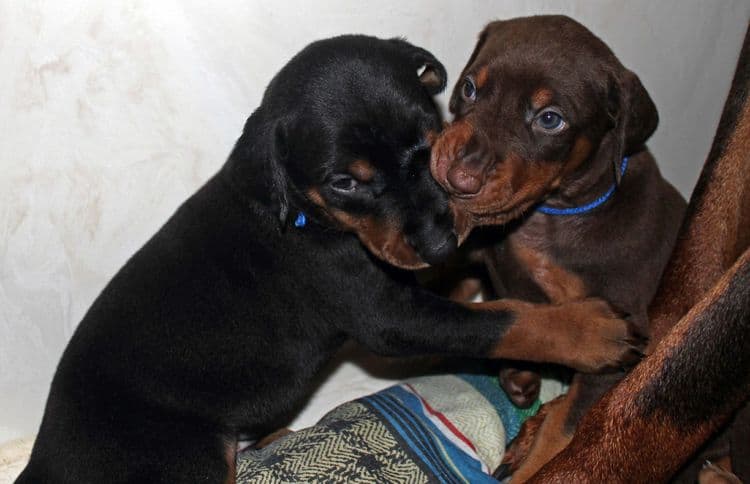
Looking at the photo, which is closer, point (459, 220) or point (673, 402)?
point (673, 402)

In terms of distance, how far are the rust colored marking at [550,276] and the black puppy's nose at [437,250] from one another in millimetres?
858

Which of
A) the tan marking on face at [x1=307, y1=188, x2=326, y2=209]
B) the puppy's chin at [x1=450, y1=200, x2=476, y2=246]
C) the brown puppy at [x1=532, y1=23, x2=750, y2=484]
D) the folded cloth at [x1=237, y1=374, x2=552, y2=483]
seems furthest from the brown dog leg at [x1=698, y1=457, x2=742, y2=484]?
the tan marking on face at [x1=307, y1=188, x2=326, y2=209]

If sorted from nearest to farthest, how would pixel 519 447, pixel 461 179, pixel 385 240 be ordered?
pixel 461 179 < pixel 385 240 < pixel 519 447

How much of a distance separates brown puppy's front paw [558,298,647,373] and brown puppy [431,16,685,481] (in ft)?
0.71

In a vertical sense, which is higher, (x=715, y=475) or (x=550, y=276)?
(x=550, y=276)

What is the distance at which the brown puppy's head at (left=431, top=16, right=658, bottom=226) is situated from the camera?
10.6ft

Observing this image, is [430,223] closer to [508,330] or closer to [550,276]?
[508,330]

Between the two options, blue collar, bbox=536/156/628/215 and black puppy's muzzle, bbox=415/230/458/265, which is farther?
blue collar, bbox=536/156/628/215

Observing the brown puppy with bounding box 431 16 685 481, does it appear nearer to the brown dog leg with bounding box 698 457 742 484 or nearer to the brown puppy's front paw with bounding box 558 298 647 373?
the brown puppy's front paw with bounding box 558 298 647 373

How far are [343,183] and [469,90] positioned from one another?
2.14 ft

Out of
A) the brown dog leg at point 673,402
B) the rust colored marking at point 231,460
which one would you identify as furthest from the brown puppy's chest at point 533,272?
the rust colored marking at point 231,460

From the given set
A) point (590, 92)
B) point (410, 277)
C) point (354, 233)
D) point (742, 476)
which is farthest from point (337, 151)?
point (742, 476)

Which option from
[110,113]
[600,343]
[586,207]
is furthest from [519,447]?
[110,113]

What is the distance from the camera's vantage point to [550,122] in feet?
11.1
